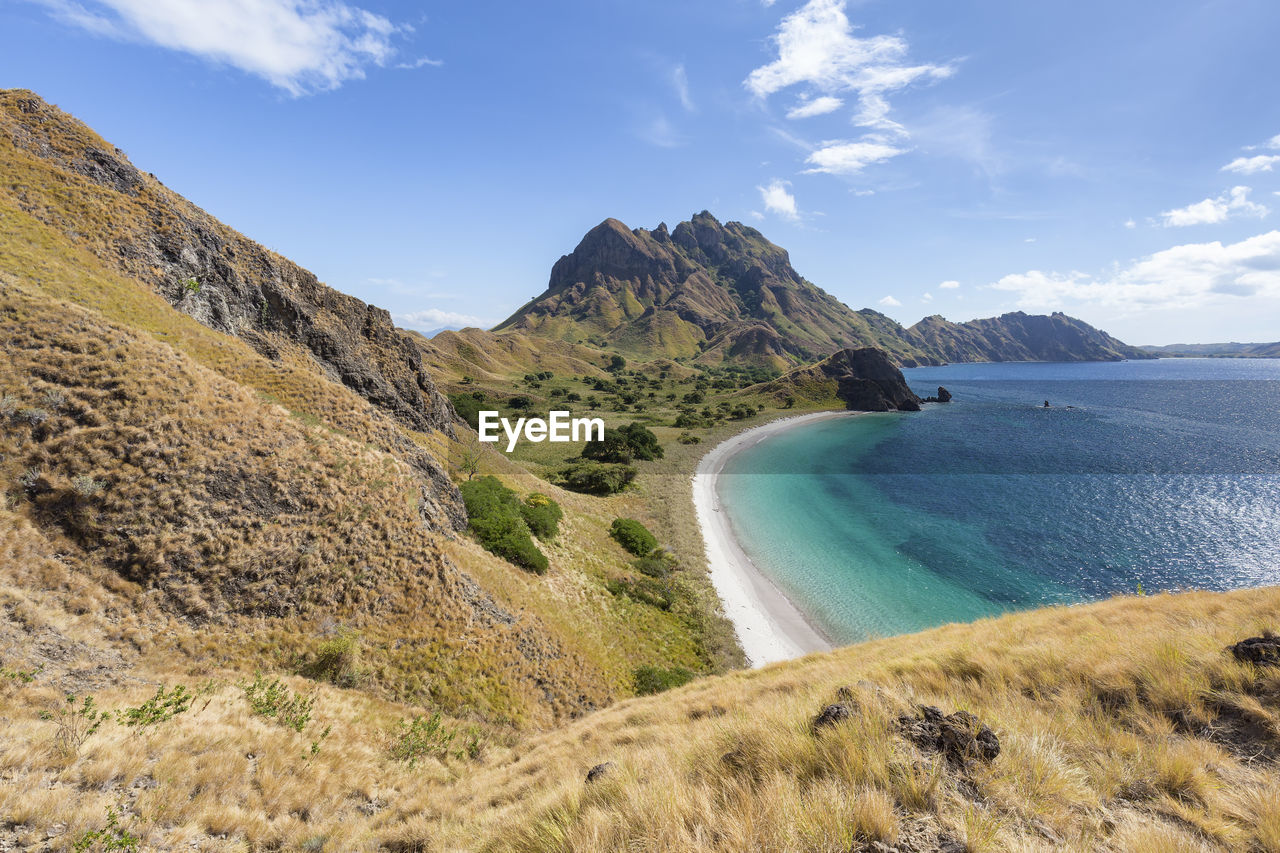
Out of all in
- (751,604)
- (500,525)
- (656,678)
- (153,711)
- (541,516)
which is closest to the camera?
(153,711)

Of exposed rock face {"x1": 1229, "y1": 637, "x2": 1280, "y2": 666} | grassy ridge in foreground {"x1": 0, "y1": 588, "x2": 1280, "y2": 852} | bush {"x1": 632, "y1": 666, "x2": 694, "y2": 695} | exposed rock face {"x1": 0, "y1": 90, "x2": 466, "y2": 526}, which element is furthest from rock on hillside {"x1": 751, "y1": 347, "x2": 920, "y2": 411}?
exposed rock face {"x1": 1229, "y1": 637, "x2": 1280, "y2": 666}

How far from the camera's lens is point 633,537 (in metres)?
36.5

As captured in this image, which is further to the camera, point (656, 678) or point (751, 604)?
point (751, 604)

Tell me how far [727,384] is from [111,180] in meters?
150

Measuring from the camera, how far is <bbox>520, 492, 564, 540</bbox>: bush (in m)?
30.8

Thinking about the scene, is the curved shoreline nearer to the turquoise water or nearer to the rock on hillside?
the turquoise water

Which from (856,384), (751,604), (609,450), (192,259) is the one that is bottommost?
(751,604)

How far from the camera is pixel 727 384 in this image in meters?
162

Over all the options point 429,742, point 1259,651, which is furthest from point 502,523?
point 1259,651

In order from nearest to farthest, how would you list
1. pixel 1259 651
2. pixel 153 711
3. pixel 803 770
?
pixel 803 770
pixel 1259 651
pixel 153 711

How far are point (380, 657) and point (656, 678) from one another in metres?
12.3

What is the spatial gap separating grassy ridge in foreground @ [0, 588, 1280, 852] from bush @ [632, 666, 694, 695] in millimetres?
9268

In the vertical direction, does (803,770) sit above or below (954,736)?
below

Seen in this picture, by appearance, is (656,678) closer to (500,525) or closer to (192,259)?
(500,525)
